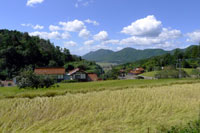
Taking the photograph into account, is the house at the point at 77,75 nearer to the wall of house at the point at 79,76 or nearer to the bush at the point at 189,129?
the wall of house at the point at 79,76

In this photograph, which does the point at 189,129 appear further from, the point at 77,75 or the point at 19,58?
the point at 19,58

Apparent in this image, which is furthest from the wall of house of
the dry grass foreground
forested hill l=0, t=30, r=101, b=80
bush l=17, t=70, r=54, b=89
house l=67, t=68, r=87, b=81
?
the dry grass foreground

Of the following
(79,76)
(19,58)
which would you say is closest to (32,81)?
(79,76)

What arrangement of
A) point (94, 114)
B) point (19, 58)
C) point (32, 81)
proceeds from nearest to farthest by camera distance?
point (94, 114), point (32, 81), point (19, 58)

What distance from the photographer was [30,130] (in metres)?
5.50

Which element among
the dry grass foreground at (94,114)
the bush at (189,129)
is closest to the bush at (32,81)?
the dry grass foreground at (94,114)

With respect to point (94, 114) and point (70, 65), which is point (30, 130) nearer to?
point (94, 114)

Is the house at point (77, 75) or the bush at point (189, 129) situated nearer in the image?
the bush at point (189, 129)

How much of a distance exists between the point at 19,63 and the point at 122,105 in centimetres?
4383

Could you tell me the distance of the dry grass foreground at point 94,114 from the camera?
18.5 ft

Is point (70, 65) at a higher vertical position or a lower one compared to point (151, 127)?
higher

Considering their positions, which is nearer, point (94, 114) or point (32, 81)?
point (94, 114)

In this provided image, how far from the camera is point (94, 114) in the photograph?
6883 mm

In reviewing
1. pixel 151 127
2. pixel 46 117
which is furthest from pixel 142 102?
pixel 46 117
